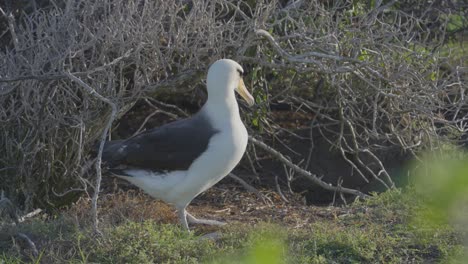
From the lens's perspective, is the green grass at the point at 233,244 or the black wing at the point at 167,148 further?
the black wing at the point at 167,148

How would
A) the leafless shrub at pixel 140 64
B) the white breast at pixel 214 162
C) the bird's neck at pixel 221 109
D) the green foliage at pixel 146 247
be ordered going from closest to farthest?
the green foliage at pixel 146 247 < the white breast at pixel 214 162 < the bird's neck at pixel 221 109 < the leafless shrub at pixel 140 64

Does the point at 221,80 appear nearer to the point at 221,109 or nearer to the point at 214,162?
the point at 221,109

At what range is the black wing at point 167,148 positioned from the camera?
5.66 metres

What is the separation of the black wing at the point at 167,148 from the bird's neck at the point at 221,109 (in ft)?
0.21

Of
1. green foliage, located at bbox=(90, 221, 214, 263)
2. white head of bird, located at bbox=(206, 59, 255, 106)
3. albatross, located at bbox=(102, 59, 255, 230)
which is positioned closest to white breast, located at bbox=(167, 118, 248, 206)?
albatross, located at bbox=(102, 59, 255, 230)

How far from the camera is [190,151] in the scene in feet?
18.5

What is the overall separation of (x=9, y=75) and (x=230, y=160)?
172 cm

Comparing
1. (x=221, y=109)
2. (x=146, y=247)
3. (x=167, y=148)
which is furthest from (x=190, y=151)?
(x=146, y=247)

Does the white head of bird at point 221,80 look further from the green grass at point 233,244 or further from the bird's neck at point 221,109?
the green grass at point 233,244

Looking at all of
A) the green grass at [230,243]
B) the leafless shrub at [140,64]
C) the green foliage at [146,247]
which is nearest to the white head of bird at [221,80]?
the leafless shrub at [140,64]

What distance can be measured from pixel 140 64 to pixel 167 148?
2.28 feet

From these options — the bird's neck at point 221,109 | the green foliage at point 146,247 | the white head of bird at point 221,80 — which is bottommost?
the green foliage at point 146,247

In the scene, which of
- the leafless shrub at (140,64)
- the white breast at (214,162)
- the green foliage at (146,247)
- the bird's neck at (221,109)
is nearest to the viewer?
the green foliage at (146,247)

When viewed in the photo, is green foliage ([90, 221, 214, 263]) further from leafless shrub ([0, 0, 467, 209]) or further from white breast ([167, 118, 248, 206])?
leafless shrub ([0, 0, 467, 209])
